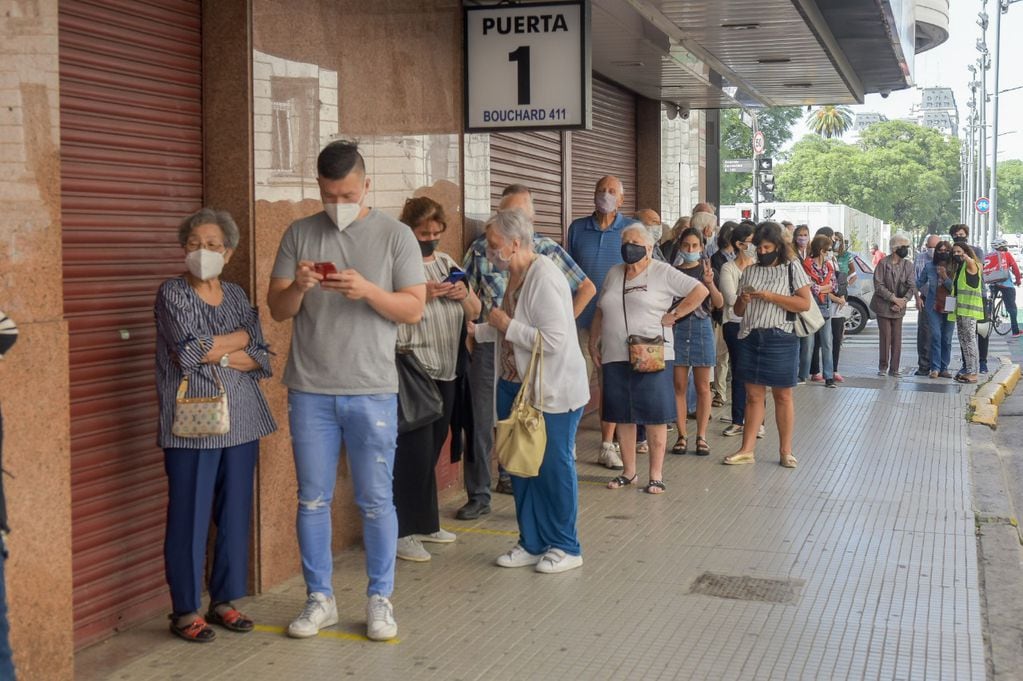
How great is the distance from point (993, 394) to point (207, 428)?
446 inches

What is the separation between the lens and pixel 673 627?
572 centimetres

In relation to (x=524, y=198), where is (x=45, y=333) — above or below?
below

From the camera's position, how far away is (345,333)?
207 inches

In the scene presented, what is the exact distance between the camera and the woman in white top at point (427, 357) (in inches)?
270

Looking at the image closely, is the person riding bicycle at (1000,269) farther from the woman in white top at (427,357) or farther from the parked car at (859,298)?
the woman in white top at (427,357)

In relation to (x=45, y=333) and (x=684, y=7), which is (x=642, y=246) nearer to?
(x=684, y=7)

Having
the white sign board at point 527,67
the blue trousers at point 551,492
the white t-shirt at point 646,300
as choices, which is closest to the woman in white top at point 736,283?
the white t-shirt at point 646,300

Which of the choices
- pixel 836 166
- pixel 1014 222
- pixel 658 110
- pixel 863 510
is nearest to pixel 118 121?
pixel 863 510

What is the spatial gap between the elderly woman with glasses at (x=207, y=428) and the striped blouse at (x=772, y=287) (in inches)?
189

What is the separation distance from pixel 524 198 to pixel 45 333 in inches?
145

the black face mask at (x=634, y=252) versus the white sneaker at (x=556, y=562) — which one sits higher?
the black face mask at (x=634, y=252)

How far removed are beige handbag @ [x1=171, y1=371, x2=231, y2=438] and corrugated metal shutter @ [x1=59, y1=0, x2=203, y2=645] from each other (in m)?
0.44

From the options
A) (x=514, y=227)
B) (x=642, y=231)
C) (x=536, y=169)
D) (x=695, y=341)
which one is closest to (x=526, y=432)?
(x=514, y=227)

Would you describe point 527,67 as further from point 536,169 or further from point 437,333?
point 536,169
